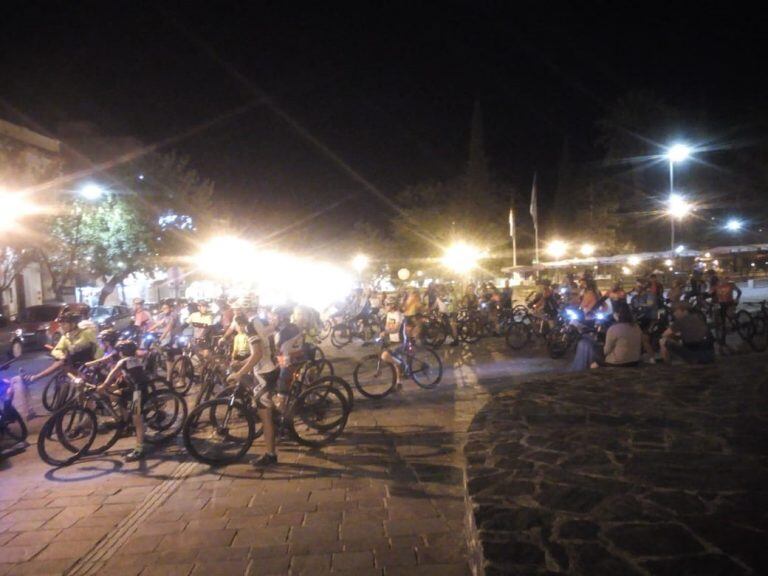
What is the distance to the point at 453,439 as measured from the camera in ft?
22.0

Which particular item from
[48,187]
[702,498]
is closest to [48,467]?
[702,498]

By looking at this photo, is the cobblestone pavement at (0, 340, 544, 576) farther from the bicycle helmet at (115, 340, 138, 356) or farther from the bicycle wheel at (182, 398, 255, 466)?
the bicycle helmet at (115, 340, 138, 356)

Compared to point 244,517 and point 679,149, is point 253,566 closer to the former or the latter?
point 244,517

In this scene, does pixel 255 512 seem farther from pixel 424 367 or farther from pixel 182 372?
pixel 182 372

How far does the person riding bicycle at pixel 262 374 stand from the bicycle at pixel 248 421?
7cm

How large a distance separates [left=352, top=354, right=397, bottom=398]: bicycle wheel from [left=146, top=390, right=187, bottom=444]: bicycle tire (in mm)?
2760

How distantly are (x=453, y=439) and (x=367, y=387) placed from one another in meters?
2.73

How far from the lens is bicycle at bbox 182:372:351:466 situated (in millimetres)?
6227

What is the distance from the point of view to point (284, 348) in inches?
275

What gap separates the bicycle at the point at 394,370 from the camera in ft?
30.0

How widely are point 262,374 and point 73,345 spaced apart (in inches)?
125

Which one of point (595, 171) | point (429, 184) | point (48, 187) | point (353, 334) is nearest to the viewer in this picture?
point (353, 334)

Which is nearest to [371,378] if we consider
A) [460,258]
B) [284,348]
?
[284,348]

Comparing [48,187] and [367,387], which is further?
[48,187]
